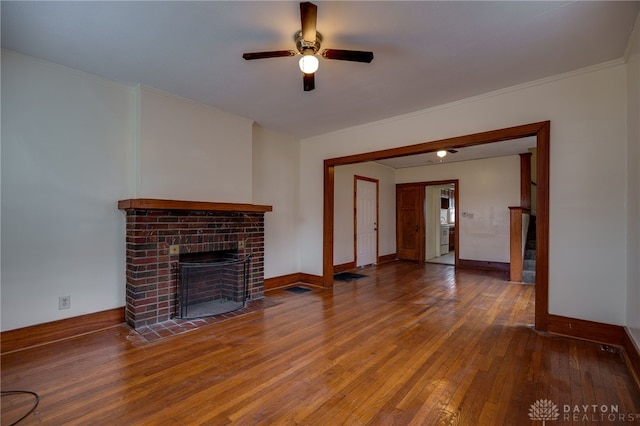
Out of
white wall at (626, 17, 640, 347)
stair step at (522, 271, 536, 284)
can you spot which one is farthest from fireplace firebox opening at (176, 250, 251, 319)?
stair step at (522, 271, 536, 284)

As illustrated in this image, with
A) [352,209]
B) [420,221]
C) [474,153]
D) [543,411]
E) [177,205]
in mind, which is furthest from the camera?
[420,221]

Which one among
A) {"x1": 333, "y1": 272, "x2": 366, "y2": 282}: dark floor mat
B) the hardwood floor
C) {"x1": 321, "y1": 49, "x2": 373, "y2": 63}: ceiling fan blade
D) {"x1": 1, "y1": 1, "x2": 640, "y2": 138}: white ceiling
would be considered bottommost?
{"x1": 333, "y1": 272, "x2": 366, "y2": 282}: dark floor mat

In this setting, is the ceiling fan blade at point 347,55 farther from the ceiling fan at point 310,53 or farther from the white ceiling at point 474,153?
the white ceiling at point 474,153

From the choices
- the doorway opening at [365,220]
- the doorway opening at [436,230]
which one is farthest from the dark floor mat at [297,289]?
the doorway opening at [436,230]

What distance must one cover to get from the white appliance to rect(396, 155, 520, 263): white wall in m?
2.06

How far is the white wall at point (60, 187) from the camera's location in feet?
8.48

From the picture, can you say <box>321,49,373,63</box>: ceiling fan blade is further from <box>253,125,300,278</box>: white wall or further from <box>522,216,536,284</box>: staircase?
<box>522,216,536,284</box>: staircase

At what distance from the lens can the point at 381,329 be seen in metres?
A: 3.06

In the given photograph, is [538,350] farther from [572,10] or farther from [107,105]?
[107,105]

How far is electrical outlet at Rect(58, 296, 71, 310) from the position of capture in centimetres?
282

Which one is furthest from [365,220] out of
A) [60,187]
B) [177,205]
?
[60,187]

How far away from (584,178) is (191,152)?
426 cm

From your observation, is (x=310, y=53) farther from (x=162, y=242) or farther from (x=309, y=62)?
(x=162, y=242)

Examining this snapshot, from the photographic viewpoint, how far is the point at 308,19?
1966mm
